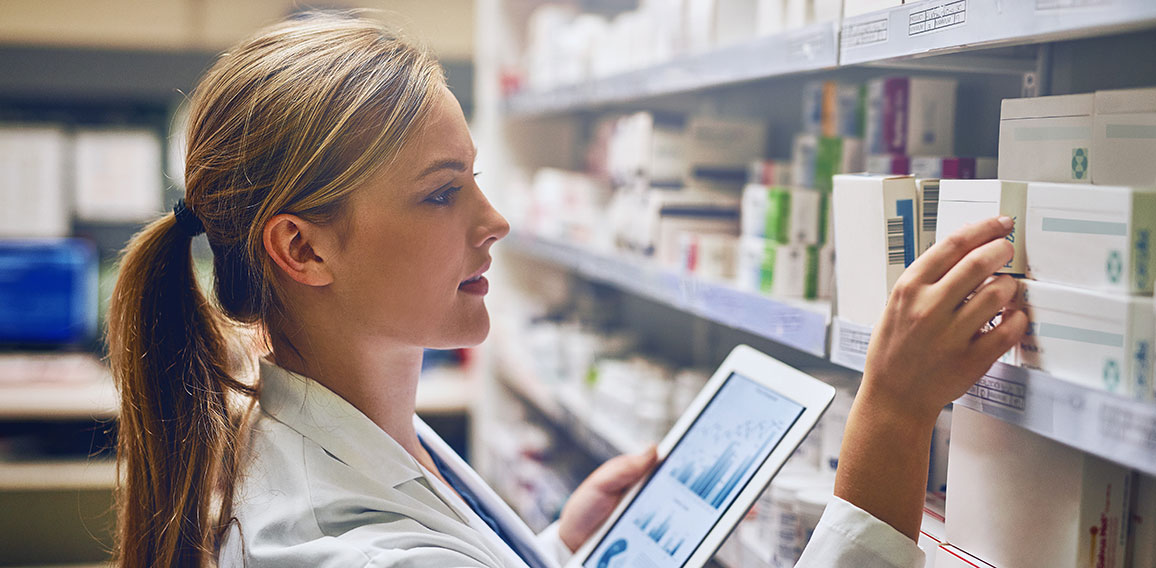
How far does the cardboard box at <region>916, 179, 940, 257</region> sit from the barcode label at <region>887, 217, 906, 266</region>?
0.02 m

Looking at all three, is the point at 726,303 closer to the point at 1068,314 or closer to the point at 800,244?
the point at 800,244

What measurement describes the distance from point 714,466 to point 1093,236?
0.59 metres

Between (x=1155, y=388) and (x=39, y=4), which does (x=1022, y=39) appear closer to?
(x=1155, y=388)

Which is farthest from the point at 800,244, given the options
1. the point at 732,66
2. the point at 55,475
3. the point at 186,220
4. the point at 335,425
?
the point at 55,475

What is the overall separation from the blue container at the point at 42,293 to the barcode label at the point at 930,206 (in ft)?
11.9

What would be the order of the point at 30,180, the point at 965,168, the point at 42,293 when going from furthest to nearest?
the point at 30,180 < the point at 42,293 < the point at 965,168

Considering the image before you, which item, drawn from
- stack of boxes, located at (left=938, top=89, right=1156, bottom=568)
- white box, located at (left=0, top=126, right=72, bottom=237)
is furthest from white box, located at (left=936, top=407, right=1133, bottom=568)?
white box, located at (left=0, top=126, right=72, bottom=237)

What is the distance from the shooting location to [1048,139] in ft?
2.90

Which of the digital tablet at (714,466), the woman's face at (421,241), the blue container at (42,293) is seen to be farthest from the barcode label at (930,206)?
the blue container at (42,293)

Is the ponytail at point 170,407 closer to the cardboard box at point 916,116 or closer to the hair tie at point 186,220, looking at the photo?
the hair tie at point 186,220

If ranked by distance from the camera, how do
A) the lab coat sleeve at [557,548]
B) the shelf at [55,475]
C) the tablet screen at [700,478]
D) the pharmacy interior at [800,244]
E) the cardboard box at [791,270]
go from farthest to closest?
the shelf at [55,475], the lab coat sleeve at [557,548], the cardboard box at [791,270], the tablet screen at [700,478], the pharmacy interior at [800,244]

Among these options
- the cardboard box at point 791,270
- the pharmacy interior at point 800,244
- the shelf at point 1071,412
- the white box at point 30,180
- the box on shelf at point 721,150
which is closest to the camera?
the shelf at point 1071,412

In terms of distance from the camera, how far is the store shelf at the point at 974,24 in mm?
719

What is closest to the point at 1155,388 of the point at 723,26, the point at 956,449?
the point at 956,449
